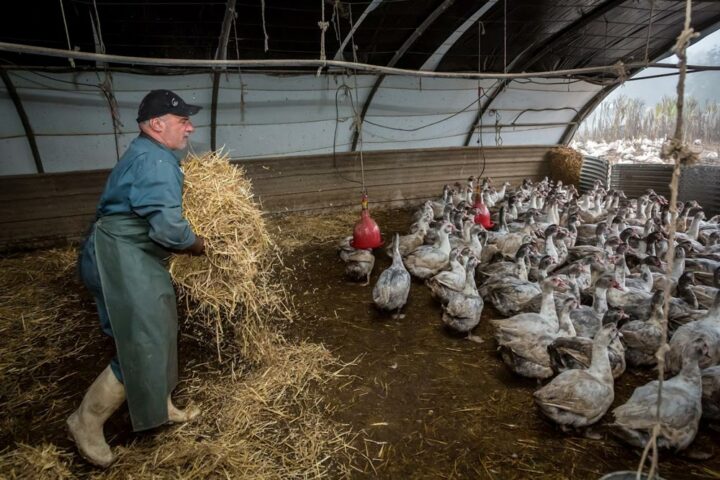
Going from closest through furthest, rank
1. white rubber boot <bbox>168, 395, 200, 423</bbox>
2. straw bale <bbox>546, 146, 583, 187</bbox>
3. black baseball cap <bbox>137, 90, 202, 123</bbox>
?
black baseball cap <bbox>137, 90, 202, 123</bbox>
white rubber boot <bbox>168, 395, 200, 423</bbox>
straw bale <bbox>546, 146, 583, 187</bbox>

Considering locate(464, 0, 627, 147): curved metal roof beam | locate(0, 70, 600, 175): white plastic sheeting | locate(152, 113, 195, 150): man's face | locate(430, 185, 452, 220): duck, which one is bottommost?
locate(430, 185, 452, 220): duck

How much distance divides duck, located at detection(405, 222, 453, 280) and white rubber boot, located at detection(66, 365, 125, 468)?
469 centimetres

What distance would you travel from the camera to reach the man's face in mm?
3066

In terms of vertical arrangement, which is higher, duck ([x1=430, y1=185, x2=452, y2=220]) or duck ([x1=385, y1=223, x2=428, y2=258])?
duck ([x1=430, y1=185, x2=452, y2=220])

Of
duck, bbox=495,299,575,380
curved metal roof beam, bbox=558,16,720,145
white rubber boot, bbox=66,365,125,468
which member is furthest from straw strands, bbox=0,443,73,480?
curved metal roof beam, bbox=558,16,720,145

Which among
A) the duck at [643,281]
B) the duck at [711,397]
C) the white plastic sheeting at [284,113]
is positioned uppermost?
the white plastic sheeting at [284,113]

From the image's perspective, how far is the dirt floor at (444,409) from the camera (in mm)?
3219

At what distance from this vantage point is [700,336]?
4.05 meters

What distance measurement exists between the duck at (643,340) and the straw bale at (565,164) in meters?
9.82

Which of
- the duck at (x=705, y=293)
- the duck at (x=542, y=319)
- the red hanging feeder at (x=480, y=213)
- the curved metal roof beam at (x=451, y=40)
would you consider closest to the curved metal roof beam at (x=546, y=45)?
the curved metal roof beam at (x=451, y=40)

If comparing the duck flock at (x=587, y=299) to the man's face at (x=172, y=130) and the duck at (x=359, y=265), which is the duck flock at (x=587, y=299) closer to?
the duck at (x=359, y=265)

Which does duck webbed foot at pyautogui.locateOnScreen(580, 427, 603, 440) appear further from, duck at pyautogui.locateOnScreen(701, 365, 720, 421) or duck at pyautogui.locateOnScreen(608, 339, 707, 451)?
duck at pyautogui.locateOnScreen(701, 365, 720, 421)

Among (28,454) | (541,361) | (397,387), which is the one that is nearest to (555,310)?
(541,361)

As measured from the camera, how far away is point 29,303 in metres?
5.96
